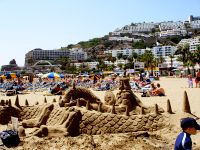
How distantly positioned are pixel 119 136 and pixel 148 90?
51.8 ft

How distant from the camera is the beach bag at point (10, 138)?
1116cm

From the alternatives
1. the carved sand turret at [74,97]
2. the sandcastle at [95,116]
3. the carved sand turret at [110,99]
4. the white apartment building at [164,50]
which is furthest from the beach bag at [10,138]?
the white apartment building at [164,50]

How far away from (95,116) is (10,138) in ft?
9.60

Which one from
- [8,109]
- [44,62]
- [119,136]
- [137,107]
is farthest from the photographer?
[44,62]

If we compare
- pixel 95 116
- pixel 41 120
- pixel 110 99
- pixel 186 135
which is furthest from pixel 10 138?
pixel 186 135

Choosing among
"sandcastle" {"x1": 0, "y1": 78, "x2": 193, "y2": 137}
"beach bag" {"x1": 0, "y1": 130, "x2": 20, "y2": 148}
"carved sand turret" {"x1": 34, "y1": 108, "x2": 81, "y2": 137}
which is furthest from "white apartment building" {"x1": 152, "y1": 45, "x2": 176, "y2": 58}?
"beach bag" {"x1": 0, "y1": 130, "x2": 20, "y2": 148}

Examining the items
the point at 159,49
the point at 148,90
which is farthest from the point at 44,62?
the point at 148,90

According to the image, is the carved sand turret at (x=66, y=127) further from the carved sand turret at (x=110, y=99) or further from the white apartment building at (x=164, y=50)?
the white apartment building at (x=164, y=50)

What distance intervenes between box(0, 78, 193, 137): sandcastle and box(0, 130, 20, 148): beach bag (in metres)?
0.76

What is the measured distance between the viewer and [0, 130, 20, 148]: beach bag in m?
11.2

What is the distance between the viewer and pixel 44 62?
19912 centimetres

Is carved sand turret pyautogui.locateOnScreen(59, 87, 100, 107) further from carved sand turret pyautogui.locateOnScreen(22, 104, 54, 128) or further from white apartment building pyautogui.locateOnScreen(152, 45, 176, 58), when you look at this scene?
white apartment building pyautogui.locateOnScreen(152, 45, 176, 58)

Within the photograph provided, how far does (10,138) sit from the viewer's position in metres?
11.2

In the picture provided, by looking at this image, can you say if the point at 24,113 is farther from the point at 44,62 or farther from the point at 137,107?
the point at 44,62
